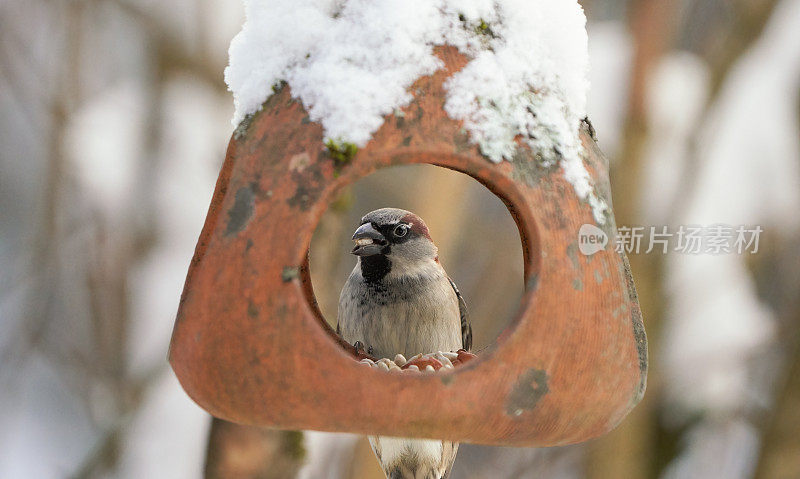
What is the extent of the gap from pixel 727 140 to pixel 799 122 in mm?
422

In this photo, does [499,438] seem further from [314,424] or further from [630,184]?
[630,184]

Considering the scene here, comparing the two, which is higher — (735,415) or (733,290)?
(733,290)

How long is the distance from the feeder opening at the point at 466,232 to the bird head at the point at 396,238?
102 centimetres

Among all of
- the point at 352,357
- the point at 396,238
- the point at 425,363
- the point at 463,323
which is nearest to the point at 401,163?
the point at 352,357

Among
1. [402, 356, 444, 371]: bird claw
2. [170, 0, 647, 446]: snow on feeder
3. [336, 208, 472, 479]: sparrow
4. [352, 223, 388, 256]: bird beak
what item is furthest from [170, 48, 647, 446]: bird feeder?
[336, 208, 472, 479]: sparrow

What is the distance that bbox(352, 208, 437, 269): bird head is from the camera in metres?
2.47

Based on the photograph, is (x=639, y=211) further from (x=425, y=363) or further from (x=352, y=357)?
(x=352, y=357)

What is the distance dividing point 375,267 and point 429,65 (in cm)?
95

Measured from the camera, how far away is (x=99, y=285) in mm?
4930

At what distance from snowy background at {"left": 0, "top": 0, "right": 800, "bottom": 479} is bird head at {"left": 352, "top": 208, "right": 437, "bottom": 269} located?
5.68 ft

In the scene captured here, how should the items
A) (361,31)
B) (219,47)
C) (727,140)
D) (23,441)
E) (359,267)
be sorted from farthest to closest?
(23,441) → (727,140) → (219,47) → (359,267) → (361,31)

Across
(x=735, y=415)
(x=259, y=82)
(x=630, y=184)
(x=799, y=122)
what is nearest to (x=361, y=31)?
(x=259, y=82)

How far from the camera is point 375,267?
2635 millimetres

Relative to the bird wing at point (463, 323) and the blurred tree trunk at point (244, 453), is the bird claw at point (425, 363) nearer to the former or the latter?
the bird wing at point (463, 323)
